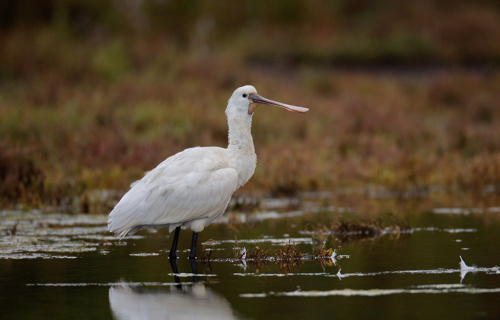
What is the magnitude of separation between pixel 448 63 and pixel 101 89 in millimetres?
13601

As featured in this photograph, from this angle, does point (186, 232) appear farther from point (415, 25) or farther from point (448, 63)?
point (415, 25)

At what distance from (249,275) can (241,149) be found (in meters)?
2.21

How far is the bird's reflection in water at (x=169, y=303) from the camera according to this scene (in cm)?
718

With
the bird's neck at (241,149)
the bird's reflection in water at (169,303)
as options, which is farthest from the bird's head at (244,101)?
the bird's reflection in water at (169,303)

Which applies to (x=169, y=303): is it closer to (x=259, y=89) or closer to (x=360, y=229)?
(x=360, y=229)

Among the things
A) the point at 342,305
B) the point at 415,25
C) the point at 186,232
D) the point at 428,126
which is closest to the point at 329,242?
the point at 186,232

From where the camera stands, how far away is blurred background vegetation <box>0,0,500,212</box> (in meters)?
17.6

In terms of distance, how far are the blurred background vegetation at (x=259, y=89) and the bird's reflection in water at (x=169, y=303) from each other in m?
6.42

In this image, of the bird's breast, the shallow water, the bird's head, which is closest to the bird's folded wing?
the bird's breast

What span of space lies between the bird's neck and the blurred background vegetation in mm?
4218

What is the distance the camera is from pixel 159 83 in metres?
24.2

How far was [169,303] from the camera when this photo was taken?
761 cm

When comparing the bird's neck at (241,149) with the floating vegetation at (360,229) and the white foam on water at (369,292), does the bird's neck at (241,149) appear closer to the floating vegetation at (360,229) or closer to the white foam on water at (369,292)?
→ the floating vegetation at (360,229)

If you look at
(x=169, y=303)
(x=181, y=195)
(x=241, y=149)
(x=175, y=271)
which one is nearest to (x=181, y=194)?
(x=181, y=195)
